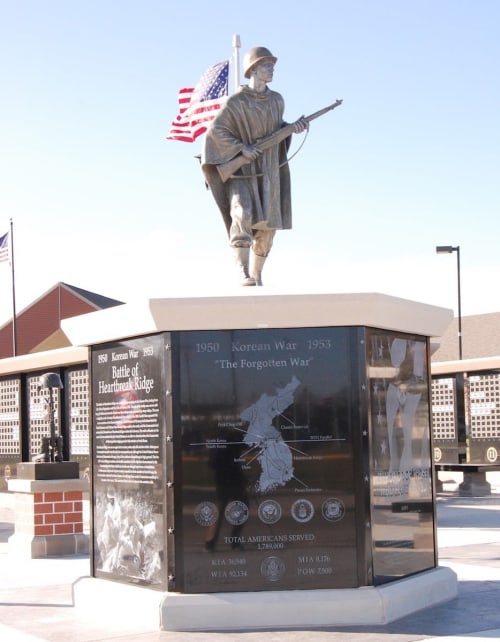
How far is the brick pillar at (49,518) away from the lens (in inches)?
554

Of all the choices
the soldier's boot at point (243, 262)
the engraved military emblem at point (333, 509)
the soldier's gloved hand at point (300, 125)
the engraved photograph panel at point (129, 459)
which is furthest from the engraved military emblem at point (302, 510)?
the soldier's gloved hand at point (300, 125)

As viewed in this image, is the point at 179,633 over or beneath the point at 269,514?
beneath

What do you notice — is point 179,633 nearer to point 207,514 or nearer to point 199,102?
point 207,514

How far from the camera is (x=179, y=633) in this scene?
8.19 m

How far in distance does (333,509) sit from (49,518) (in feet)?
22.1

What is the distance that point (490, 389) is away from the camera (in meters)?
23.2

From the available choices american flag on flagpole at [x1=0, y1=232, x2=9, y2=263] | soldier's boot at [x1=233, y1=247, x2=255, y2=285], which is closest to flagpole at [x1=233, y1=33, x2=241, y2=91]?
soldier's boot at [x1=233, y1=247, x2=255, y2=285]

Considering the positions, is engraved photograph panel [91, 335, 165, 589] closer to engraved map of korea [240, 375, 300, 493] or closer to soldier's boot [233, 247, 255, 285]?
engraved map of korea [240, 375, 300, 493]

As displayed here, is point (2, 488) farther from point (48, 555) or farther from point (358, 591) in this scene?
point (358, 591)

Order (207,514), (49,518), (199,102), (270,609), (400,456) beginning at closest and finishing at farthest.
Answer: (270,609) → (207,514) → (400,456) → (49,518) → (199,102)

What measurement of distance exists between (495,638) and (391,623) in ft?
2.86

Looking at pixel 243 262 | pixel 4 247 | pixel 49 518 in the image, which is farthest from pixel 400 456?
pixel 4 247

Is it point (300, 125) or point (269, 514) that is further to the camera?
point (300, 125)

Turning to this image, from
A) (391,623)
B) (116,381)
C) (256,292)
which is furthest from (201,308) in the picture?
(391,623)
